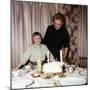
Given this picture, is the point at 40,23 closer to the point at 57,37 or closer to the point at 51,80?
the point at 57,37

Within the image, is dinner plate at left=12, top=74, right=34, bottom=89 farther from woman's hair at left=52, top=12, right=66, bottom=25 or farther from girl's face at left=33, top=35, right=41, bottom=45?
woman's hair at left=52, top=12, right=66, bottom=25

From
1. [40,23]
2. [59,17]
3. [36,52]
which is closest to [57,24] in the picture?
[59,17]

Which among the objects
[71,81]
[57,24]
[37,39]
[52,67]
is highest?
[57,24]

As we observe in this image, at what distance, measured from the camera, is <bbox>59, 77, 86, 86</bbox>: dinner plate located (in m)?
2.04

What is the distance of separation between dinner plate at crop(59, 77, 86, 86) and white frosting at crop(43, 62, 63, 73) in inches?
4.1

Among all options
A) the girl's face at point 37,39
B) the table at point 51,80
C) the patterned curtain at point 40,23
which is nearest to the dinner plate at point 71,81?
the table at point 51,80

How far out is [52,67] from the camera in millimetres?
2014

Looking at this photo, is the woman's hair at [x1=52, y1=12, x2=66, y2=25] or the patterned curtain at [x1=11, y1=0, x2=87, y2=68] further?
the woman's hair at [x1=52, y1=12, x2=66, y2=25]

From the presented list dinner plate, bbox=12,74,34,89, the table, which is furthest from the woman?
dinner plate, bbox=12,74,34,89

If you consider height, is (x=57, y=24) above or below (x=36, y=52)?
above

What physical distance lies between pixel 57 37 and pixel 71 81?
437 mm

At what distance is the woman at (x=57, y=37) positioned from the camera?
2000 mm

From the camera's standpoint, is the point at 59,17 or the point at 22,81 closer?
the point at 22,81

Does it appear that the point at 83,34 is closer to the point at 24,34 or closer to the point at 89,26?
the point at 89,26
